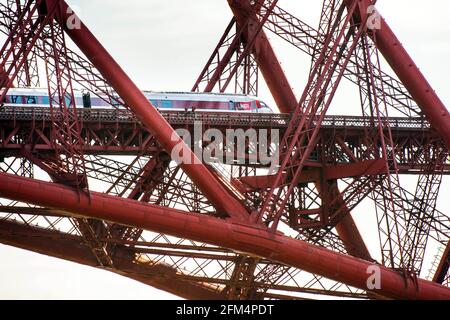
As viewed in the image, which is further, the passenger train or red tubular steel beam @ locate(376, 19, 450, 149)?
the passenger train

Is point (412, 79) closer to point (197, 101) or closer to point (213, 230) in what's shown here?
point (197, 101)

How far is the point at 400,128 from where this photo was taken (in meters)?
67.9

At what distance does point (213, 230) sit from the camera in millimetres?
56062

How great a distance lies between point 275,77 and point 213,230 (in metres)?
14.5

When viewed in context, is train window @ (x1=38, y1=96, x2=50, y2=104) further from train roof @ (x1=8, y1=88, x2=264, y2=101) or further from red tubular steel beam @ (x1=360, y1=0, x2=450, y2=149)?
red tubular steel beam @ (x1=360, y1=0, x2=450, y2=149)

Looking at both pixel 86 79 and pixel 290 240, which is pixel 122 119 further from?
pixel 290 240

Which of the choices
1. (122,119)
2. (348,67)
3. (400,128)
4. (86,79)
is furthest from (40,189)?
(400,128)

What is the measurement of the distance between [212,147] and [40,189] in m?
13.0

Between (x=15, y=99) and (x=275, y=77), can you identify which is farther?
(x=275, y=77)

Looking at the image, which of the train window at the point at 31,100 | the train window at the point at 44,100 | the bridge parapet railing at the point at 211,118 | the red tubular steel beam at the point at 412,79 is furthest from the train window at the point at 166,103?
the red tubular steel beam at the point at 412,79

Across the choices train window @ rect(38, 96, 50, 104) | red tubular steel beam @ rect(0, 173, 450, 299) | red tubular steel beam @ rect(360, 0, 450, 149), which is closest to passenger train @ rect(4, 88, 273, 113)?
train window @ rect(38, 96, 50, 104)

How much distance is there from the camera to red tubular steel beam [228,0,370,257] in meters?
68.2

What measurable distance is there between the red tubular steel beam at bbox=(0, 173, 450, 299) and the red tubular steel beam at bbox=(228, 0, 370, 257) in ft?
26.2
